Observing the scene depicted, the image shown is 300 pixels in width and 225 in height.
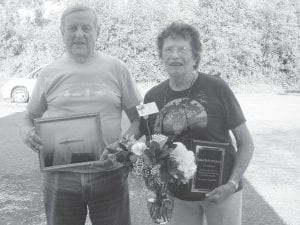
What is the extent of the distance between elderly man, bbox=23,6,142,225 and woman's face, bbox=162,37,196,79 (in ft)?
1.30

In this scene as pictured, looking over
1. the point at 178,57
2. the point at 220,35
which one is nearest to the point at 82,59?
the point at 178,57

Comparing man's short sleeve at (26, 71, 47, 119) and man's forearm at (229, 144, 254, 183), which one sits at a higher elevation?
man's short sleeve at (26, 71, 47, 119)

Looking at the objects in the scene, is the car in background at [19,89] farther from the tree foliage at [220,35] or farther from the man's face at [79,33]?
the man's face at [79,33]

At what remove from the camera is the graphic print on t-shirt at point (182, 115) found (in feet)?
8.76

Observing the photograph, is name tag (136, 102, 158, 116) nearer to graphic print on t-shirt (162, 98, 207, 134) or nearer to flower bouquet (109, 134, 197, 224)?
graphic print on t-shirt (162, 98, 207, 134)

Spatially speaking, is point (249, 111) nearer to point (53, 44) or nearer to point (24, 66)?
point (53, 44)

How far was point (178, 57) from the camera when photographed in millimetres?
2654

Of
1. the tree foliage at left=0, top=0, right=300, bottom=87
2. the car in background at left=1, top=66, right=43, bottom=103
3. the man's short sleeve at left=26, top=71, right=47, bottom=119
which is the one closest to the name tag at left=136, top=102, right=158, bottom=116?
the man's short sleeve at left=26, top=71, right=47, bottom=119

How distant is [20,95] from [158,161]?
14341 mm

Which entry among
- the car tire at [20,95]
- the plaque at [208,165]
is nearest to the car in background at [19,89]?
the car tire at [20,95]

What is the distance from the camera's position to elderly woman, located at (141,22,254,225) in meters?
2.67

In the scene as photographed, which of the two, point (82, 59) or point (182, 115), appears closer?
point (182, 115)

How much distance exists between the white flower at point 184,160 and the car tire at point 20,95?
46.7 feet

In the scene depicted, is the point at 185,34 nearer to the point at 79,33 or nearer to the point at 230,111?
the point at 230,111
